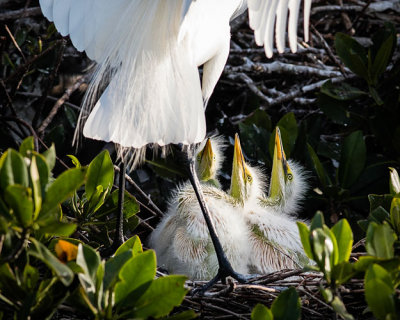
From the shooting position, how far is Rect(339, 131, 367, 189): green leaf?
1.67 m

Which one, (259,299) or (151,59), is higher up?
(151,59)

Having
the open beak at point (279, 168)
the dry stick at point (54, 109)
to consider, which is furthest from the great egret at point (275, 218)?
the dry stick at point (54, 109)

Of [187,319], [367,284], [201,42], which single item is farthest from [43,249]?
[201,42]

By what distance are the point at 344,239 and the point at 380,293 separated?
0.11m

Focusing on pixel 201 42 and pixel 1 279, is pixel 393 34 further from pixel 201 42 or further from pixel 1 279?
pixel 1 279

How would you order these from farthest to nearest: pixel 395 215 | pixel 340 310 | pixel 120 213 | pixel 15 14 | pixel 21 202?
1. pixel 15 14
2. pixel 120 213
3. pixel 395 215
4. pixel 340 310
5. pixel 21 202

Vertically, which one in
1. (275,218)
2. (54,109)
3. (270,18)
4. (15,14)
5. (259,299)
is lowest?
(275,218)

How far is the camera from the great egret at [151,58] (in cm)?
131

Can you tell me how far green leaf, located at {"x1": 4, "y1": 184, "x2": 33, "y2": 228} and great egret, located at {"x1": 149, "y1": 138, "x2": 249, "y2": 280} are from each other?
0.78 m

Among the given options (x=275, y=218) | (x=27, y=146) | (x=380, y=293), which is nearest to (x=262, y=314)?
(x=380, y=293)

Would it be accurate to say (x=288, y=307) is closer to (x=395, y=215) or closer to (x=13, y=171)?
(x=395, y=215)

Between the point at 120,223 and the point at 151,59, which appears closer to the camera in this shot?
the point at 151,59

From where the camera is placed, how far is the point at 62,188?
80 centimetres

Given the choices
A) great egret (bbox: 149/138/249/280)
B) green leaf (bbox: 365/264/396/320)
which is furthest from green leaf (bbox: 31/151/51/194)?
great egret (bbox: 149/138/249/280)
